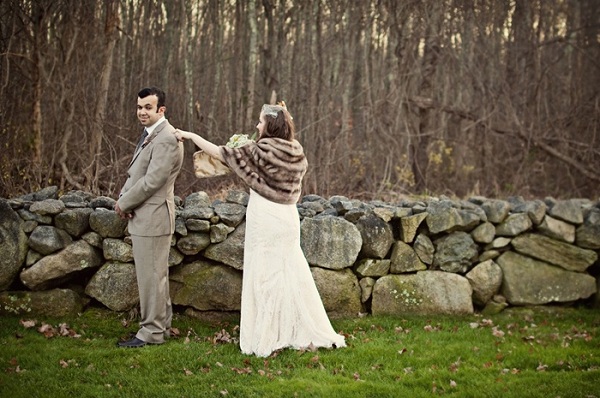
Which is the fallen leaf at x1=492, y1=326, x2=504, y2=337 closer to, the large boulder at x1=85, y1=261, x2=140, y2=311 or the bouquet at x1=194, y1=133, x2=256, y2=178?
the bouquet at x1=194, y1=133, x2=256, y2=178

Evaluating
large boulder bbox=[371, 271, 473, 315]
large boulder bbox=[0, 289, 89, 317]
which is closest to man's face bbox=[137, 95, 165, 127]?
large boulder bbox=[0, 289, 89, 317]

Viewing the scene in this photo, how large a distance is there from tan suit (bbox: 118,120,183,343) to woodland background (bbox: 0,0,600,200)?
2.21 m

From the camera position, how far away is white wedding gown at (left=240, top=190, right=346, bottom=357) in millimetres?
5641

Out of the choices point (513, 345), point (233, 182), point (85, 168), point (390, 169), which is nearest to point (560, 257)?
point (513, 345)

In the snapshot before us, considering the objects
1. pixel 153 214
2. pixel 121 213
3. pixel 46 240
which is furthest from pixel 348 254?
pixel 46 240

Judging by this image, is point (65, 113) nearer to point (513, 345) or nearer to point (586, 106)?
point (513, 345)

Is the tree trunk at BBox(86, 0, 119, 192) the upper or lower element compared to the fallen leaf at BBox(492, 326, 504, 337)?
upper

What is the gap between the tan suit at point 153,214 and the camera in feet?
18.2

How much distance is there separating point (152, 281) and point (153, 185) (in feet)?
2.80

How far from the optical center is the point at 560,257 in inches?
305

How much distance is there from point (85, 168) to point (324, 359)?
407 cm

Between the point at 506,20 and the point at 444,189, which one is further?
the point at 506,20

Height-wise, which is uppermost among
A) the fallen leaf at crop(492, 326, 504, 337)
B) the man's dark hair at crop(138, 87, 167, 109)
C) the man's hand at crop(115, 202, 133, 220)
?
the man's dark hair at crop(138, 87, 167, 109)

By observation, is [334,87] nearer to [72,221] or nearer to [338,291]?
[338,291]
